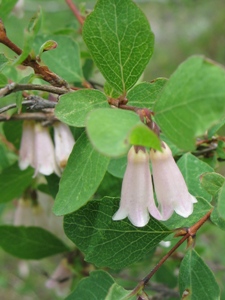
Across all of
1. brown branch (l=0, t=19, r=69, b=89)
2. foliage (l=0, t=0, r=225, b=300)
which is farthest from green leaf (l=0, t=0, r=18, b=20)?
brown branch (l=0, t=19, r=69, b=89)

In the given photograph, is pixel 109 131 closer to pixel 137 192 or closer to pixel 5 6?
pixel 137 192

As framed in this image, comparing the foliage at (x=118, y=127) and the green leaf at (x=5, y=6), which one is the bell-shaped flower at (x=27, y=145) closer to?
the foliage at (x=118, y=127)

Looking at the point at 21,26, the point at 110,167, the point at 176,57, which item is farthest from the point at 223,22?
the point at 110,167

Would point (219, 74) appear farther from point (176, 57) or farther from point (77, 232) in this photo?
point (176, 57)

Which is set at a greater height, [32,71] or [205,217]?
[32,71]

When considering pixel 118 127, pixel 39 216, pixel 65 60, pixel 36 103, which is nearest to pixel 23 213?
pixel 39 216

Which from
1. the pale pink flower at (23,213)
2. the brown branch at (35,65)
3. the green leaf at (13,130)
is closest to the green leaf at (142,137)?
the brown branch at (35,65)
